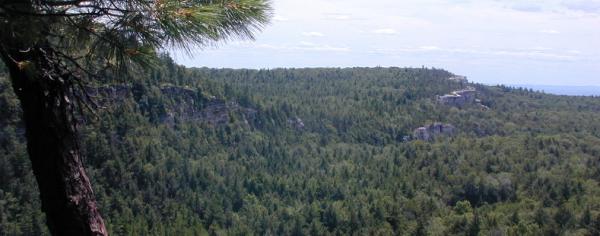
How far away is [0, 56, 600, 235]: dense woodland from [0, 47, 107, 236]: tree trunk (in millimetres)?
41735

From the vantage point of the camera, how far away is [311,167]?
84562 mm

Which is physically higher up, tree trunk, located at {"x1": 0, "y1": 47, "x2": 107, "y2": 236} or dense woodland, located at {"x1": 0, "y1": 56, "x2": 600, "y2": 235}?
tree trunk, located at {"x1": 0, "y1": 47, "x2": 107, "y2": 236}

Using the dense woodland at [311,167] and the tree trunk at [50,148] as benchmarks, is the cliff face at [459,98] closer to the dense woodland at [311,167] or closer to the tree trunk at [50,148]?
the dense woodland at [311,167]

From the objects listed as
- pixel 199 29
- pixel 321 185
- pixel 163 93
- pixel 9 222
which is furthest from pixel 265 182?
pixel 199 29

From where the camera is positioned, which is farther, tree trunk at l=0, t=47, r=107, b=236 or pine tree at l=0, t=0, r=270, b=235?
tree trunk at l=0, t=47, r=107, b=236

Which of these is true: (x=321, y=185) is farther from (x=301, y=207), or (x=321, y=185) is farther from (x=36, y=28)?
(x=36, y=28)

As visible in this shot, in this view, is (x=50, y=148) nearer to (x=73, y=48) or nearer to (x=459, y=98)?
(x=73, y=48)

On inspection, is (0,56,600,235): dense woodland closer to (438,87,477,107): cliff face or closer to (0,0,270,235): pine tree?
(438,87,477,107): cliff face

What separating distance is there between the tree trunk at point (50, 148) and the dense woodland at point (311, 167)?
4174cm

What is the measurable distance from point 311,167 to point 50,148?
80980 mm

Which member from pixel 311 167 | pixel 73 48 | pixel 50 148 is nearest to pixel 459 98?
pixel 311 167

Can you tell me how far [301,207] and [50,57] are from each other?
62432 mm

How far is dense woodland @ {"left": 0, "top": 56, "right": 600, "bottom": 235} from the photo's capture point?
163ft

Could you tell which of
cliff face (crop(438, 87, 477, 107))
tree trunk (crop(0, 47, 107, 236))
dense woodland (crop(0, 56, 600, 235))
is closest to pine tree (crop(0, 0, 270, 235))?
tree trunk (crop(0, 47, 107, 236))
